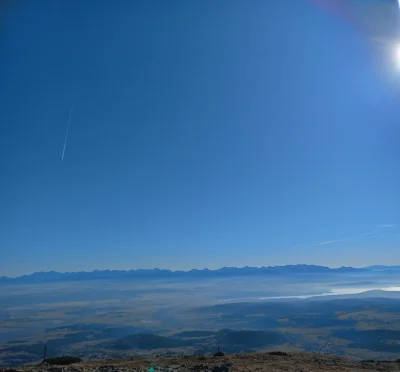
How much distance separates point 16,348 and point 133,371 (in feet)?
619

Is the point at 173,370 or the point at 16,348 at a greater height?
the point at 173,370

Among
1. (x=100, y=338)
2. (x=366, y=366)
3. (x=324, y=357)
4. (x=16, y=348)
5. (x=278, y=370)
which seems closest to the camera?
Result: (x=278, y=370)

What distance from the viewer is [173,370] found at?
877 inches

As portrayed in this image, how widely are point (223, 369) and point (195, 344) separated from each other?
493 ft

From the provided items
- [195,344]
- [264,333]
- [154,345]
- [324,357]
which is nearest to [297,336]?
[264,333]

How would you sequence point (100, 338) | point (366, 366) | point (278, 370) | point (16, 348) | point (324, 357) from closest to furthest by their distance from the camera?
point (278, 370)
point (366, 366)
point (324, 357)
point (16, 348)
point (100, 338)

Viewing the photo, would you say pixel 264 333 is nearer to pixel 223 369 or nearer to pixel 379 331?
pixel 379 331

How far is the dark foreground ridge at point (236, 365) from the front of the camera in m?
22.6

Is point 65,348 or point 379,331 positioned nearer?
point 65,348

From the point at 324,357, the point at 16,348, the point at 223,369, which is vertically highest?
the point at 223,369

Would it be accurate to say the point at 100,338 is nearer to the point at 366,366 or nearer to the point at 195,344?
the point at 195,344

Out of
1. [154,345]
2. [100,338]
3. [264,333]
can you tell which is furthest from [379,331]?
[100,338]

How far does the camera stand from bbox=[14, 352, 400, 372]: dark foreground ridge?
22.6 meters

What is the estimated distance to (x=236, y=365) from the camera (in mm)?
25328
